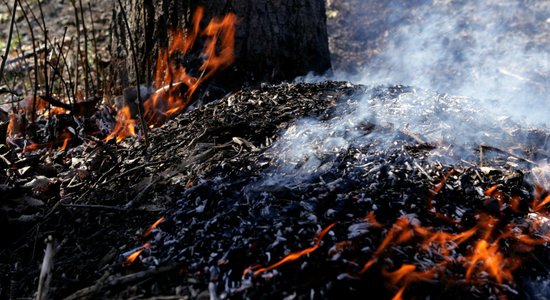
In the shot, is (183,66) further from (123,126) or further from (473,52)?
(473,52)

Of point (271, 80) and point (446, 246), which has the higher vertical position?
point (271, 80)

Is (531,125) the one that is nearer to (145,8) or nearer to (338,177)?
(338,177)

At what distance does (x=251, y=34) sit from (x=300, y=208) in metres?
2.20

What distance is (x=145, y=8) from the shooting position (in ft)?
12.2

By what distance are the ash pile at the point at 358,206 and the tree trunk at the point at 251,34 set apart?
1.09 m

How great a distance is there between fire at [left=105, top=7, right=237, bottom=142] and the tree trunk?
0.05 m

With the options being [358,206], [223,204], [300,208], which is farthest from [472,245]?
[223,204]

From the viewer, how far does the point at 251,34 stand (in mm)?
3678

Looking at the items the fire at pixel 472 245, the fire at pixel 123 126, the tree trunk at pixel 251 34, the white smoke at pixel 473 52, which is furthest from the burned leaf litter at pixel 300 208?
the white smoke at pixel 473 52

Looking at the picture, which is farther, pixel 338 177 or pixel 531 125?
pixel 531 125

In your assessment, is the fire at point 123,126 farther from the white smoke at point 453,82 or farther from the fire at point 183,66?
the white smoke at point 453,82

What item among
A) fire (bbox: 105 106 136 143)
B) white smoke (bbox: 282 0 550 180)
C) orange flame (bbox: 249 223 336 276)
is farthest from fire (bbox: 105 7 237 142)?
orange flame (bbox: 249 223 336 276)

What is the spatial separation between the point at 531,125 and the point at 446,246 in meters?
1.41

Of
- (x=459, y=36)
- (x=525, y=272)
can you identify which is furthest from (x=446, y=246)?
(x=459, y=36)
